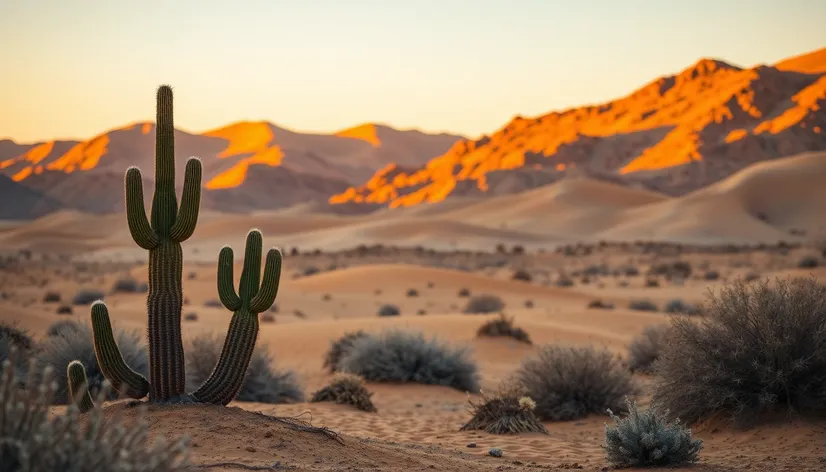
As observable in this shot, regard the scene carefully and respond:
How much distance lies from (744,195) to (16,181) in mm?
114231

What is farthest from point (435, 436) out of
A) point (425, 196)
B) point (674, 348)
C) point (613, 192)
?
point (425, 196)

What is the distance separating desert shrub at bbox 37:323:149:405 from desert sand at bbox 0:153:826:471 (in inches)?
64.5

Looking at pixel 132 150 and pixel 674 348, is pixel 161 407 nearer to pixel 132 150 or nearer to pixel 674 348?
pixel 674 348

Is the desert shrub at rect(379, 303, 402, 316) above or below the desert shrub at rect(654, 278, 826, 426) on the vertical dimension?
below

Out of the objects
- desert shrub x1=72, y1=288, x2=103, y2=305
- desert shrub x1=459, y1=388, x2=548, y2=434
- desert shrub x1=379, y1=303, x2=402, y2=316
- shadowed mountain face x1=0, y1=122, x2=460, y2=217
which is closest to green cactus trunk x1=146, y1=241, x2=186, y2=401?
desert shrub x1=459, y1=388, x2=548, y2=434

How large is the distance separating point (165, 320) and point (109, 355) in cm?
59

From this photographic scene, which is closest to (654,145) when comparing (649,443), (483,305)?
(483,305)

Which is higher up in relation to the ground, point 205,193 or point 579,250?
point 205,193

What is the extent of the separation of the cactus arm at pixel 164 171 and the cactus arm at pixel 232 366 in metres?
1.12

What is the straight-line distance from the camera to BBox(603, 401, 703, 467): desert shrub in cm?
815

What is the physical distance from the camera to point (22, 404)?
14.6 feet

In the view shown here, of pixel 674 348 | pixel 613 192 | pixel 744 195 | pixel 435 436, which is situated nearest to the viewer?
pixel 674 348

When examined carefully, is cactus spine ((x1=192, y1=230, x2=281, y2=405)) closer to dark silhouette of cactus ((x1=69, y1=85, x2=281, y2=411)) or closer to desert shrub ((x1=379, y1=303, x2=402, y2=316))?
dark silhouette of cactus ((x1=69, y1=85, x2=281, y2=411))

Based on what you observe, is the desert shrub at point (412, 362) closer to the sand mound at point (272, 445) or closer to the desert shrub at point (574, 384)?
the desert shrub at point (574, 384)
